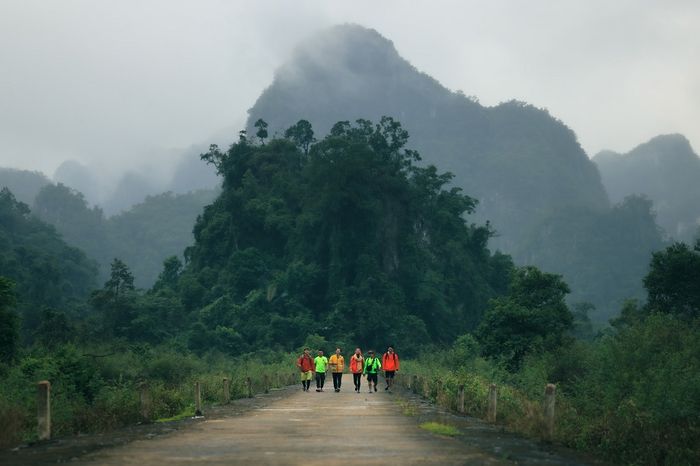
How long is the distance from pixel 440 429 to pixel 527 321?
1280 inches

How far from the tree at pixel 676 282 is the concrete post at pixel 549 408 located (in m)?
40.5

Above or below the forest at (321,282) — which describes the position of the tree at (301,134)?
above

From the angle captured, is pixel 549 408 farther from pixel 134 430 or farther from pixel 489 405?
pixel 134 430

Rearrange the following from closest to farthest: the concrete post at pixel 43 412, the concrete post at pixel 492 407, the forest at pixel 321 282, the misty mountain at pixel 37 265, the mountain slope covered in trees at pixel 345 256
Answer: the concrete post at pixel 43 412 < the concrete post at pixel 492 407 < the forest at pixel 321 282 < the misty mountain at pixel 37 265 < the mountain slope covered in trees at pixel 345 256

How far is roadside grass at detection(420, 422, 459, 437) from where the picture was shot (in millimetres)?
16422

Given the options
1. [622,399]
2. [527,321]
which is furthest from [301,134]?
[622,399]

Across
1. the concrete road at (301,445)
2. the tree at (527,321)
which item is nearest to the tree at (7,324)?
the concrete road at (301,445)

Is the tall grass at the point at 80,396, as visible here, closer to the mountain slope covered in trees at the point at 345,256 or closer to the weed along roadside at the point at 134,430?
the weed along roadside at the point at 134,430

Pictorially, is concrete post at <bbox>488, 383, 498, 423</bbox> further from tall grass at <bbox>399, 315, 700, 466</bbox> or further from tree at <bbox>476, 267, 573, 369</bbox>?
tree at <bbox>476, 267, 573, 369</bbox>

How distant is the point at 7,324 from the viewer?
36812 mm

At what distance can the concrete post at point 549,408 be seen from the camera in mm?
15289

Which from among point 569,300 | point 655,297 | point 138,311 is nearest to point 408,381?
point 655,297

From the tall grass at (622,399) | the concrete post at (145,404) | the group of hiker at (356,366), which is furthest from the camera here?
the group of hiker at (356,366)

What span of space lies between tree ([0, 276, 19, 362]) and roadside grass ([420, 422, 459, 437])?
79.6 ft
